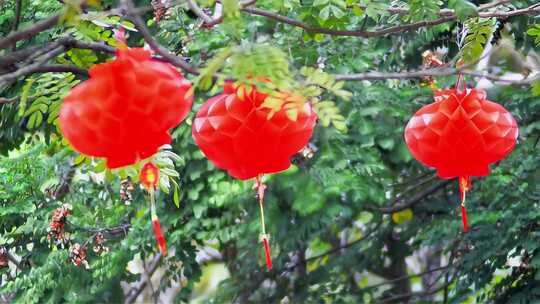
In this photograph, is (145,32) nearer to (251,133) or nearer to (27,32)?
(27,32)

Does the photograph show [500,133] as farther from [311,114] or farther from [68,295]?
[68,295]

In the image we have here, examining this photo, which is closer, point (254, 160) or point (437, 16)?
point (254, 160)

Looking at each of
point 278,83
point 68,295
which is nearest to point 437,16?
point 278,83

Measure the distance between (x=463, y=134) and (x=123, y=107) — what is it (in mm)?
686

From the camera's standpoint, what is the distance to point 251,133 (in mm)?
1542

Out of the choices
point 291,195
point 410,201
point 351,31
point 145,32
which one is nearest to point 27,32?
point 145,32

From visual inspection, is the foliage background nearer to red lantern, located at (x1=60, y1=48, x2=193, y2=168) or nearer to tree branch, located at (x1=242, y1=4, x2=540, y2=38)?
tree branch, located at (x1=242, y1=4, x2=540, y2=38)

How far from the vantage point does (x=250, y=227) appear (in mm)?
3047

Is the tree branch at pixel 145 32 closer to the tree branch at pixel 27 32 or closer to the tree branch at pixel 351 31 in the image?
the tree branch at pixel 27 32

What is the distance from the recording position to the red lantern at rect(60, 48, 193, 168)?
1336 mm

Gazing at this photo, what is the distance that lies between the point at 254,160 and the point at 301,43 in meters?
1.20

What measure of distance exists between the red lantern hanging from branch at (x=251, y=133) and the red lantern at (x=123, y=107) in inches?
6.8

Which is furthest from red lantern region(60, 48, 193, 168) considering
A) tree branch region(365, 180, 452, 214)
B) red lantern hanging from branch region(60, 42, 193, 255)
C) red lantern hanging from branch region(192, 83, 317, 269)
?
tree branch region(365, 180, 452, 214)

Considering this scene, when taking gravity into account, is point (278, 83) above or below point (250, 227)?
above
